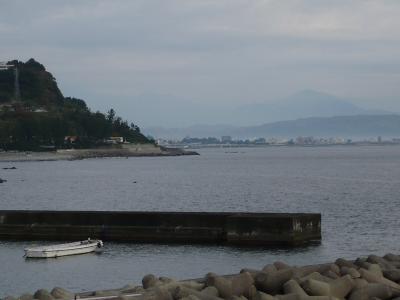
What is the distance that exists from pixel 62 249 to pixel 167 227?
4598 millimetres

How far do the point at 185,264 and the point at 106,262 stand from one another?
2.72m

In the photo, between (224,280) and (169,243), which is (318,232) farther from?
(224,280)

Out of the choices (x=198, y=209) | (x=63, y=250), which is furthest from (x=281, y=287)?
(x=198, y=209)

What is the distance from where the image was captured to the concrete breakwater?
1152 centimetres

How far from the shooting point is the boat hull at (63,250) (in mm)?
27766

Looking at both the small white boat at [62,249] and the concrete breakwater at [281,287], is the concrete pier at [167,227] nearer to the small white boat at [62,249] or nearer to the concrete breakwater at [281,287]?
the small white boat at [62,249]

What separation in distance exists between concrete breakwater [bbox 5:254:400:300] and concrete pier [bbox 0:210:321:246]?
51.9 feet

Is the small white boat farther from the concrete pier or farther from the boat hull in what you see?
the concrete pier

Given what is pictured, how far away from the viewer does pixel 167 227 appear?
102ft

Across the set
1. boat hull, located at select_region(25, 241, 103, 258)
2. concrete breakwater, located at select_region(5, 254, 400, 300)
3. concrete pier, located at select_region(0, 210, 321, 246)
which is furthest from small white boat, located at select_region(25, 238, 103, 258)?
concrete breakwater, located at select_region(5, 254, 400, 300)

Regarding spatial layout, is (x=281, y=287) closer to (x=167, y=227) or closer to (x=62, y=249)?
(x=62, y=249)

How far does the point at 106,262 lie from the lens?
89.4 ft

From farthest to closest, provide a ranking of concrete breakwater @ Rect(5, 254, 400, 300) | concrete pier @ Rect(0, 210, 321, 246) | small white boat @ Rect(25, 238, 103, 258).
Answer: concrete pier @ Rect(0, 210, 321, 246), small white boat @ Rect(25, 238, 103, 258), concrete breakwater @ Rect(5, 254, 400, 300)

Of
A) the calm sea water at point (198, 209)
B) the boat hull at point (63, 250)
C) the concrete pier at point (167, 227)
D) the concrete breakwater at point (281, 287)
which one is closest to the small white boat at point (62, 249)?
the boat hull at point (63, 250)
